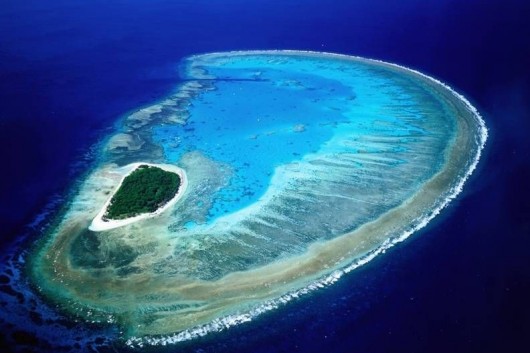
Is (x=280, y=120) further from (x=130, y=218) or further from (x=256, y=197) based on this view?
(x=130, y=218)

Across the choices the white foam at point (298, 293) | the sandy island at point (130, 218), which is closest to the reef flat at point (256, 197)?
the white foam at point (298, 293)

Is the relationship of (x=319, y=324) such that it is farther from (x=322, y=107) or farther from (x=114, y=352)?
(x=322, y=107)

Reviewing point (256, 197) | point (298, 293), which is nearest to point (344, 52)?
point (256, 197)

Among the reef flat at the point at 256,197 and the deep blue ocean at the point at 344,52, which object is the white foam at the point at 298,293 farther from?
the deep blue ocean at the point at 344,52

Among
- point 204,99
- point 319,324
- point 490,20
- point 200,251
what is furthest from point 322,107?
point 490,20

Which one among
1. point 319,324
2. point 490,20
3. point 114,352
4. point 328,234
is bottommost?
point 114,352

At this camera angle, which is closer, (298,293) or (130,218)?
(298,293)
